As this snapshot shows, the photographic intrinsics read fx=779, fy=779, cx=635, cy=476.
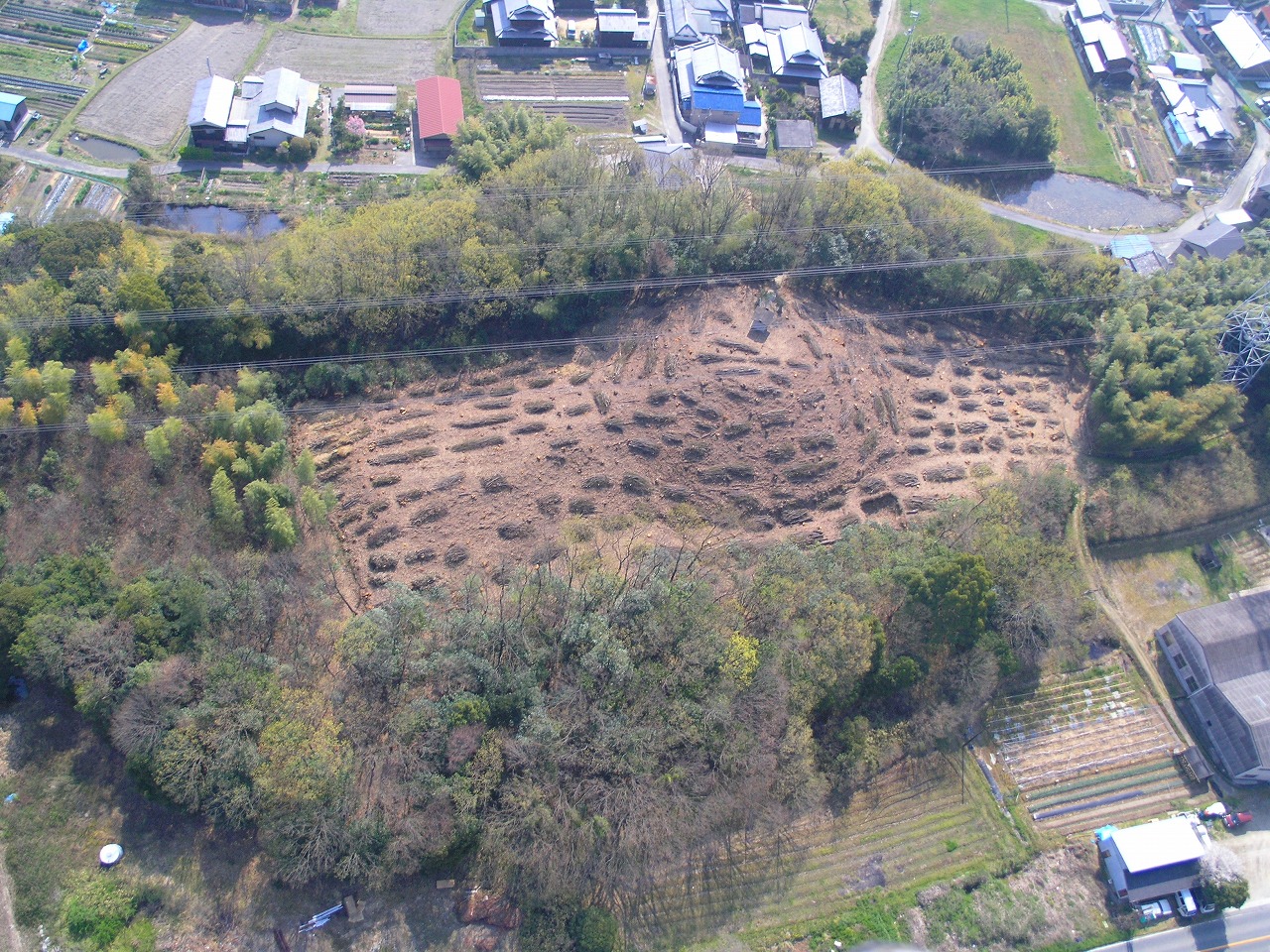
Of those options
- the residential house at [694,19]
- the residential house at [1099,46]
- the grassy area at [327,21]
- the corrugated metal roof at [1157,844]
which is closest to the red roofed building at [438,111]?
the grassy area at [327,21]

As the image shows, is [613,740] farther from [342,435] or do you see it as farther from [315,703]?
[342,435]

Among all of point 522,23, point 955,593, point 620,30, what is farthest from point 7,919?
point 620,30

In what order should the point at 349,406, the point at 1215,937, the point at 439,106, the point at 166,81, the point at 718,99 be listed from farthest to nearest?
the point at 718,99 → the point at 166,81 → the point at 439,106 → the point at 349,406 → the point at 1215,937

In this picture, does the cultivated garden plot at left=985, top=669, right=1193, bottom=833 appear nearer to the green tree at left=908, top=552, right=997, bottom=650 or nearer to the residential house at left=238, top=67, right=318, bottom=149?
the green tree at left=908, top=552, right=997, bottom=650

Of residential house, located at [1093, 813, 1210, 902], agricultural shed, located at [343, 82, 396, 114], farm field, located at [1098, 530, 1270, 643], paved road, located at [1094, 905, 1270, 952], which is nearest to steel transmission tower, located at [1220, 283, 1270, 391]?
farm field, located at [1098, 530, 1270, 643]

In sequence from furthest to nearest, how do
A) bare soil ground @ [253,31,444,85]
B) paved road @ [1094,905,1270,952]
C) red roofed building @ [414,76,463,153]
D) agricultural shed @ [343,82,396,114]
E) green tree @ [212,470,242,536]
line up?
bare soil ground @ [253,31,444,85] → agricultural shed @ [343,82,396,114] → red roofed building @ [414,76,463,153] → green tree @ [212,470,242,536] → paved road @ [1094,905,1270,952]

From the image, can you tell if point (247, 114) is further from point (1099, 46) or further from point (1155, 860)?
point (1099, 46)
